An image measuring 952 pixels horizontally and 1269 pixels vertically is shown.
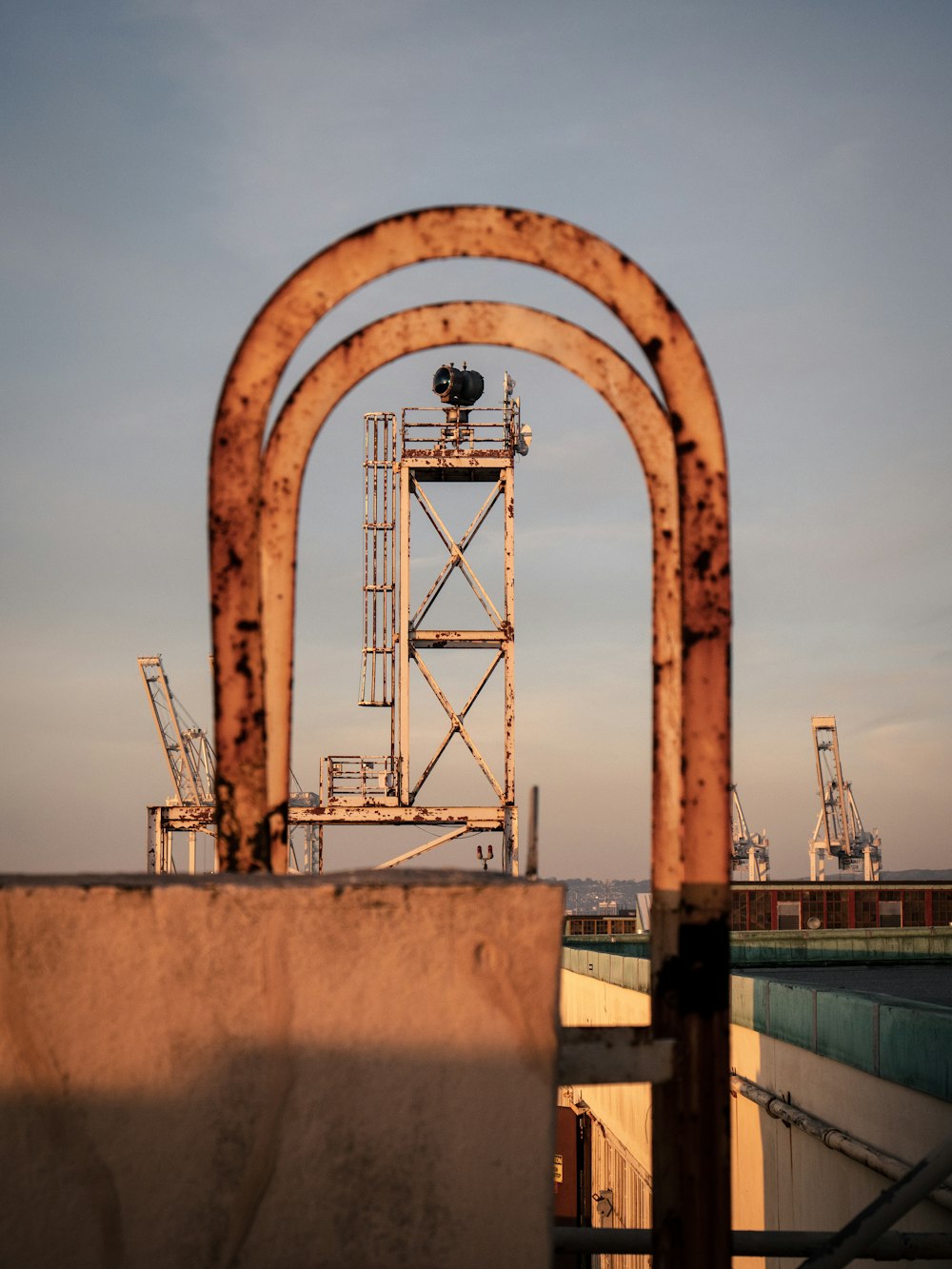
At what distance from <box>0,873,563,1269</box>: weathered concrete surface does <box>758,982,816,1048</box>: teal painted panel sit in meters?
7.42

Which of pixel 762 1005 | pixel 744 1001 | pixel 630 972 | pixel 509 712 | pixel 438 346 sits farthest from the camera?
pixel 509 712

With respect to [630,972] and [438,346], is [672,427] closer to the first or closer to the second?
[438,346]

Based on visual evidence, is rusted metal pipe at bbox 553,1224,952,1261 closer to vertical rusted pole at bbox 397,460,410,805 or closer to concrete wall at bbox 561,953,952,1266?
concrete wall at bbox 561,953,952,1266

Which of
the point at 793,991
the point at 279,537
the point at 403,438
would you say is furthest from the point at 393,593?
the point at 279,537

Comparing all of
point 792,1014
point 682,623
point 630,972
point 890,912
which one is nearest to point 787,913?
point 890,912

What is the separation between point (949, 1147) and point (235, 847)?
2059 millimetres

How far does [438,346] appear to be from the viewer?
3355mm

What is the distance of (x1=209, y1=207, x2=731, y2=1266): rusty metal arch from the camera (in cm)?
291

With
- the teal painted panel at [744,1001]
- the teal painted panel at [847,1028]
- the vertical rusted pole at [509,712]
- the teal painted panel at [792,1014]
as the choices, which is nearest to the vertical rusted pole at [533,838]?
the teal painted panel at [847,1028]

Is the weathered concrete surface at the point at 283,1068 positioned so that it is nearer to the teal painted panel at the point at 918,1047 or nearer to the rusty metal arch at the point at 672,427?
the rusty metal arch at the point at 672,427

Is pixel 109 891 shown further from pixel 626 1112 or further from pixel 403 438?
pixel 403 438

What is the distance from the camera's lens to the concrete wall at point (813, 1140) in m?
7.20

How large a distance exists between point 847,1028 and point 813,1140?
Answer: 1227mm

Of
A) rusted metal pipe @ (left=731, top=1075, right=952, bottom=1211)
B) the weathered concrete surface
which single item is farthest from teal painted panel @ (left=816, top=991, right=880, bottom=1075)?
the weathered concrete surface
